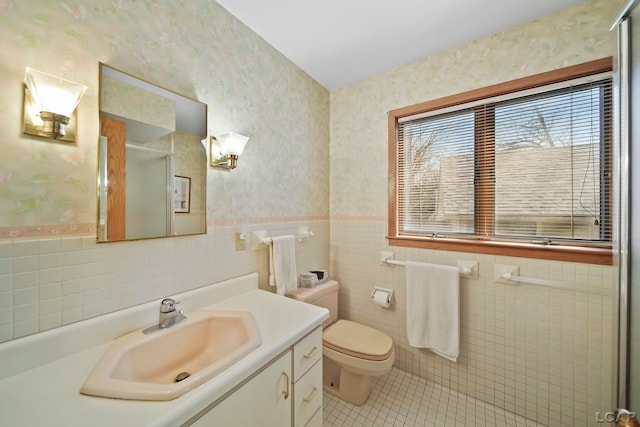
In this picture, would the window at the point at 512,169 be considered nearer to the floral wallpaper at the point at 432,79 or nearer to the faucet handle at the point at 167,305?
the floral wallpaper at the point at 432,79

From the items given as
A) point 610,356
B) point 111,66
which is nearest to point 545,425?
point 610,356

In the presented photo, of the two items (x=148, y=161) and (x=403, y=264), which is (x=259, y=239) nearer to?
(x=148, y=161)

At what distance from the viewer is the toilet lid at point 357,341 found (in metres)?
1.48

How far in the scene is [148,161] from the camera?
1064 millimetres

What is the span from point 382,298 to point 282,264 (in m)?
0.87

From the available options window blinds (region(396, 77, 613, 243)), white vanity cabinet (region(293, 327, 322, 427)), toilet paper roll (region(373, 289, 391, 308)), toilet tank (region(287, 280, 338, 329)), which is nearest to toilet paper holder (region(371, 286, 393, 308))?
toilet paper roll (region(373, 289, 391, 308))

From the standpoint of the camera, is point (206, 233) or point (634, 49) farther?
point (206, 233)

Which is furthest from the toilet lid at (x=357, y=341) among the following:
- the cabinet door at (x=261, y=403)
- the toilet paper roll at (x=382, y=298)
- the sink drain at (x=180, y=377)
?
the sink drain at (x=180, y=377)

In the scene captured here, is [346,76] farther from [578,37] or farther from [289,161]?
[578,37]

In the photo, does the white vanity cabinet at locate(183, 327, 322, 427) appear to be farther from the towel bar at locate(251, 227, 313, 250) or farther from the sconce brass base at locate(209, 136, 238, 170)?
the sconce brass base at locate(209, 136, 238, 170)

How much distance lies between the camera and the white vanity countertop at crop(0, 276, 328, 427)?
56 centimetres

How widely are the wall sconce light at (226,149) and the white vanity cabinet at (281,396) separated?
1004 millimetres

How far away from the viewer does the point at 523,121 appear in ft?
4.94

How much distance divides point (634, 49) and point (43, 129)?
90.3 inches
